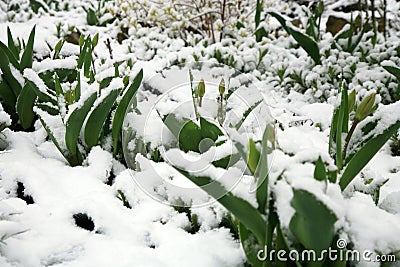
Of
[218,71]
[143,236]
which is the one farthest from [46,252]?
[218,71]

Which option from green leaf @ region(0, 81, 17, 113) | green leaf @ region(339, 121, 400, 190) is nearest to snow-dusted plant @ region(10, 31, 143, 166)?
green leaf @ region(0, 81, 17, 113)

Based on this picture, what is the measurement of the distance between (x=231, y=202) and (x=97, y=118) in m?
0.66

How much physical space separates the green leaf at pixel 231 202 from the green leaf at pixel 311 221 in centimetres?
7

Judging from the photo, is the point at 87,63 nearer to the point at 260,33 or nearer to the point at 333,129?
the point at 333,129

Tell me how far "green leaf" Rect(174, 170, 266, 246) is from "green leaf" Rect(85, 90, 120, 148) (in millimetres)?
562

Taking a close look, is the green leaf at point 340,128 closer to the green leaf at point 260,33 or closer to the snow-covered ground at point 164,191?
the snow-covered ground at point 164,191

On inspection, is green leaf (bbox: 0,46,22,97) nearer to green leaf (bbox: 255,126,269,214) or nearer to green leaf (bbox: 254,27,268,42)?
green leaf (bbox: 255,126,269,214)

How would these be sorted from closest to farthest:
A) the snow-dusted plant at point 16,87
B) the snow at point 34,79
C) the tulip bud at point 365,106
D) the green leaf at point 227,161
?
the tulip bud at point 365,106, the green leaf at point 227,161, the snow at point 34,79, the snow-dusted plant at point 16,87

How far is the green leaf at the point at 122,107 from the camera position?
4.12 feet

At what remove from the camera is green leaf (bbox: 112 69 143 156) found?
1256mm

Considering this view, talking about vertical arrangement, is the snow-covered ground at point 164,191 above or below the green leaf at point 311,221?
below

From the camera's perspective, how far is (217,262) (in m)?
0.93

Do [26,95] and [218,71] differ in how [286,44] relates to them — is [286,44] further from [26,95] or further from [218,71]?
[26,95]

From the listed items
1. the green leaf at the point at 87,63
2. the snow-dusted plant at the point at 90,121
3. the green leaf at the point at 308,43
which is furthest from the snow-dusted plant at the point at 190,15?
the snow-dusted plant at the point at 90,121
